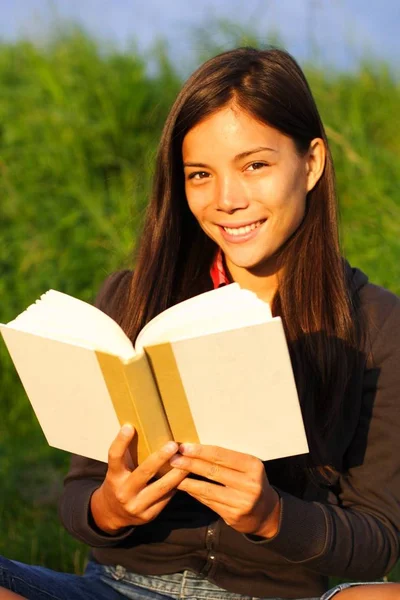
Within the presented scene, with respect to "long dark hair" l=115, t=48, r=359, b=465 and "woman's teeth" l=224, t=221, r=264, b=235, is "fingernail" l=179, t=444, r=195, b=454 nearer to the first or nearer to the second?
"long dark hair" l=115, t=48, r=359, b=465

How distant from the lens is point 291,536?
193 centimetres

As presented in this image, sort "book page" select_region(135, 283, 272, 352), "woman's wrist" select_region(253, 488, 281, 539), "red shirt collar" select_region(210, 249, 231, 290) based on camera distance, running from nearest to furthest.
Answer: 1. "book page" select_region(135, 283, 272, 352)
2. "woman's wrist" select_region(253, 488, 281, 539)
3. "red shirt collar" select_region(210, 249, 231, 290)

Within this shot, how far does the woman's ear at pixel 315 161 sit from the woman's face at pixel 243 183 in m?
0.03

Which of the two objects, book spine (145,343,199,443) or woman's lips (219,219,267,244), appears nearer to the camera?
book spine (145,343,199,443)

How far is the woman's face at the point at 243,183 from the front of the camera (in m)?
2.13

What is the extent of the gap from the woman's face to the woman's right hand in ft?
1.95

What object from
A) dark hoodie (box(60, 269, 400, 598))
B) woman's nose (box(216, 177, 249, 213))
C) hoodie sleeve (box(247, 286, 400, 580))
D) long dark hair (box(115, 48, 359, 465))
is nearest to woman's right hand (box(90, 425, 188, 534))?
dark hoodie (box(60, 269, 400, 598))

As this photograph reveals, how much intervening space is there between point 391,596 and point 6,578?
721mm

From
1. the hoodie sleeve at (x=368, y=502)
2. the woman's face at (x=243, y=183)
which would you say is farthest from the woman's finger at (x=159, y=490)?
the woman's face at (x=243, y=183)

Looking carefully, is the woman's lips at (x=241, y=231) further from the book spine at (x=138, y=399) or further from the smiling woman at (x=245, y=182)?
the book spine at (x=138, y=399)

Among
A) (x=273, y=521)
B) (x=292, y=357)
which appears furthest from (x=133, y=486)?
(x=292, y=357)

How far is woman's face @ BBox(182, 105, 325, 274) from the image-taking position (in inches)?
84.0

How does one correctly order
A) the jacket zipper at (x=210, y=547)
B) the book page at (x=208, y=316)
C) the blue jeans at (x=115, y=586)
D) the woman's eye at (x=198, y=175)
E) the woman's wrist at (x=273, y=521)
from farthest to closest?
1. the woman's eye at (x=198, y=175)
2. the jacket zipper at (x=210, y=547)
3. the blue jeans at (x=115, y=586)
4. the woman's wrist at (x=273, y=521)
5. the book page at (x=208, y=316)

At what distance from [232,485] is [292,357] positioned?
0.51m
